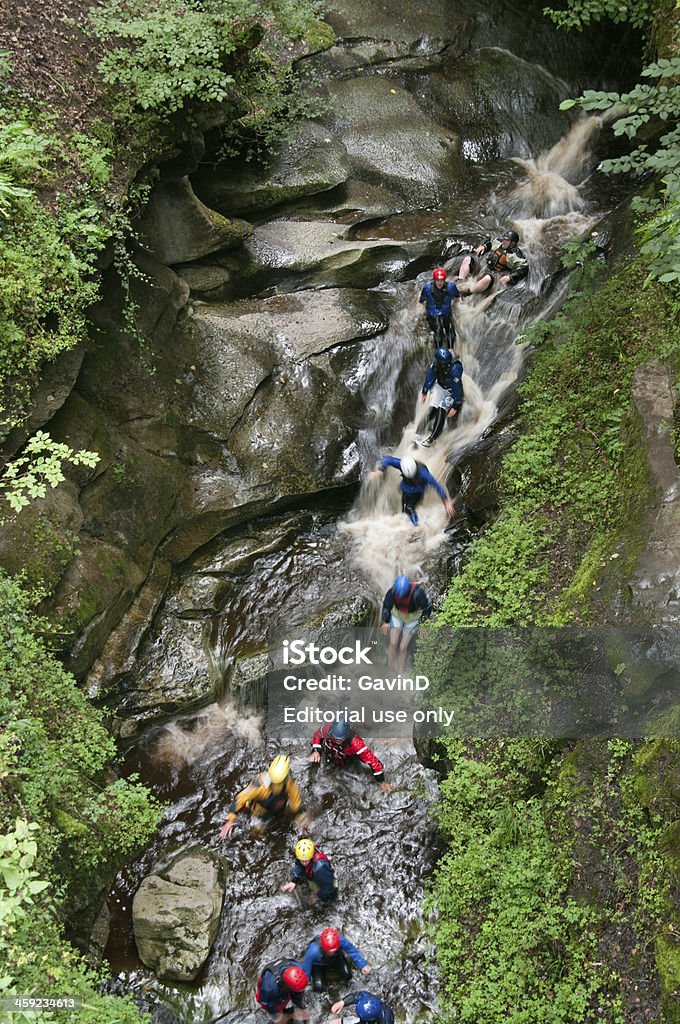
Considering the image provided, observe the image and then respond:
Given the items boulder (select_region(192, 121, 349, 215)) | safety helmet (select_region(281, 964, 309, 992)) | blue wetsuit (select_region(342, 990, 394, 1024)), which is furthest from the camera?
boulder (select_region(192, 121, 349, 215))

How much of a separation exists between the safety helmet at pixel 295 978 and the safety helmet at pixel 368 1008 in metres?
0.45

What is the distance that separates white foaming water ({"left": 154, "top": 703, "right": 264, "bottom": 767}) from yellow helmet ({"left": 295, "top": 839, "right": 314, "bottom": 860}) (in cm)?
183

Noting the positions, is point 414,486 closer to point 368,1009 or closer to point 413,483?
point 413,483

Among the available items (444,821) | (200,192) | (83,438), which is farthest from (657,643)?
(200,192)

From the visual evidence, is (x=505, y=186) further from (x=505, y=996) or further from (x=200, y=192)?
(x=505, y=996)

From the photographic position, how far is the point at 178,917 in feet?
20.8

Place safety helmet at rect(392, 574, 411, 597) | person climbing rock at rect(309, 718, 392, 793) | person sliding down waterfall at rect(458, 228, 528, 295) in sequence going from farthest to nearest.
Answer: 1. person sliding down waterfall at rect(458, 228, 528, 295)
2. safety helmet at rect(392, 574, 411, 597)
3. person climbing rock at rect(309, 718, 392, 793)

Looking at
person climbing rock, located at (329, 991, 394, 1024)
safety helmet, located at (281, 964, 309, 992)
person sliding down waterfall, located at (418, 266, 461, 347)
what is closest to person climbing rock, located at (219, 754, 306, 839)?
safety helmet, located at (281, 964, 309, 992)

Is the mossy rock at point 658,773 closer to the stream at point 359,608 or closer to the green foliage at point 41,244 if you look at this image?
the stream at point 359,608

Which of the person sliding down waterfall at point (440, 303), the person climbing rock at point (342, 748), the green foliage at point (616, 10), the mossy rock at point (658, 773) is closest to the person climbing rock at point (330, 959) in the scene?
the person climbing rock at point (342, 748)

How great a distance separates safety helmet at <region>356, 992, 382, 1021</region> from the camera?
5.28 metres

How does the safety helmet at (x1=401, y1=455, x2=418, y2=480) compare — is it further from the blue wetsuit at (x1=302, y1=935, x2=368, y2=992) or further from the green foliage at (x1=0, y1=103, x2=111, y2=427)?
the blue wetsuit at (x1=302, y1=935, x2=368, y2=992)

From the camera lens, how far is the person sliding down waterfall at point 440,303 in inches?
395
